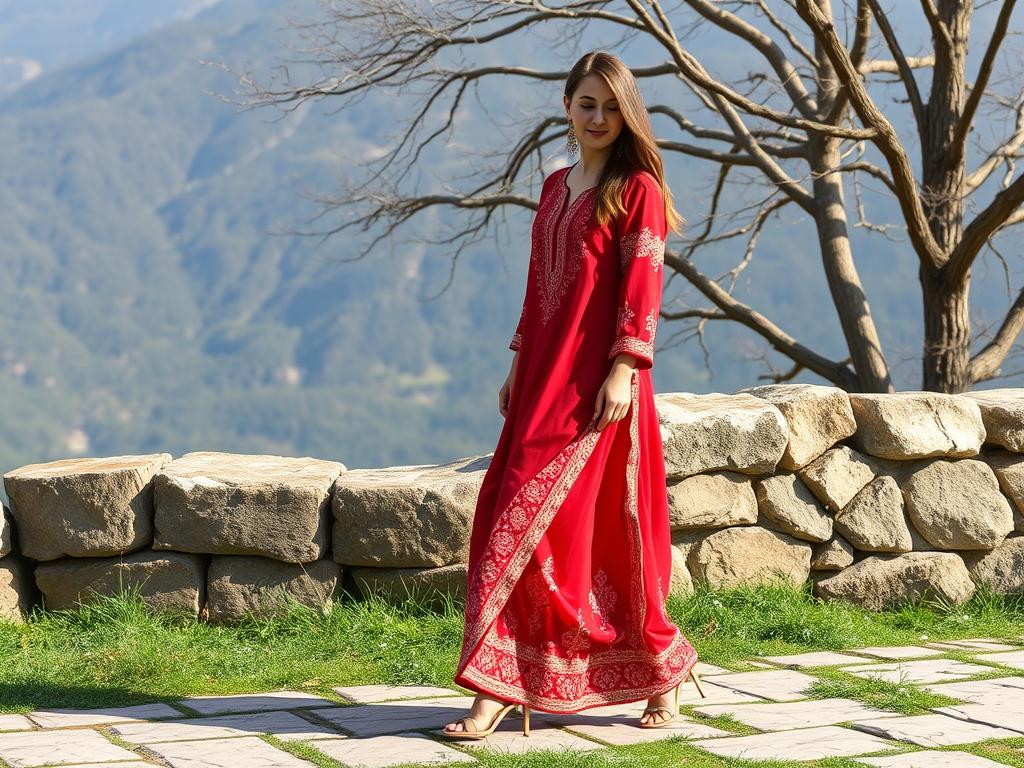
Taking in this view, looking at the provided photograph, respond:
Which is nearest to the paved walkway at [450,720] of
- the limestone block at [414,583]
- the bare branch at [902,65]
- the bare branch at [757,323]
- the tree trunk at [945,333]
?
the limestone block at [414,583]

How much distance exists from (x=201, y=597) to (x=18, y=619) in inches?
24.4

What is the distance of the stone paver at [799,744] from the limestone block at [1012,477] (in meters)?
2.13

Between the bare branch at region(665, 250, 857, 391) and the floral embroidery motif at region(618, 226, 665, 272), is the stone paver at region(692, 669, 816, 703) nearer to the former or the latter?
the floral embroidery motif at region(618, 226, 665, 272)

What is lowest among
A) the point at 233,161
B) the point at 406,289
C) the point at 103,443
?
the point at 103,443

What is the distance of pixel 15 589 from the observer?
4289 millimetres

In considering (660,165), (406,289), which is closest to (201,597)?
(660,165)

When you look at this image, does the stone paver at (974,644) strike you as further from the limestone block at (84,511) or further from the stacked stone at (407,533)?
the limestone block at (84,511)

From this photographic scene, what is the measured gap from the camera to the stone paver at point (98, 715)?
3.06m

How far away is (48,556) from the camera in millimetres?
4289

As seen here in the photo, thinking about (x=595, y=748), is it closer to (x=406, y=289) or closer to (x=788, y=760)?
(x=788, y=760)

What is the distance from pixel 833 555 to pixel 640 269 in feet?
6.81

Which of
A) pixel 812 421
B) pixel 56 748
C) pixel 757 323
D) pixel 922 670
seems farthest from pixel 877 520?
pixel 757 323

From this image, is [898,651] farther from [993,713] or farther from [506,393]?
[506,393]

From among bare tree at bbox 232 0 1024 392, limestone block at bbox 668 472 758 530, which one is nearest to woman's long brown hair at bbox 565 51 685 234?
limestone block at bbox 668 472 758 530
